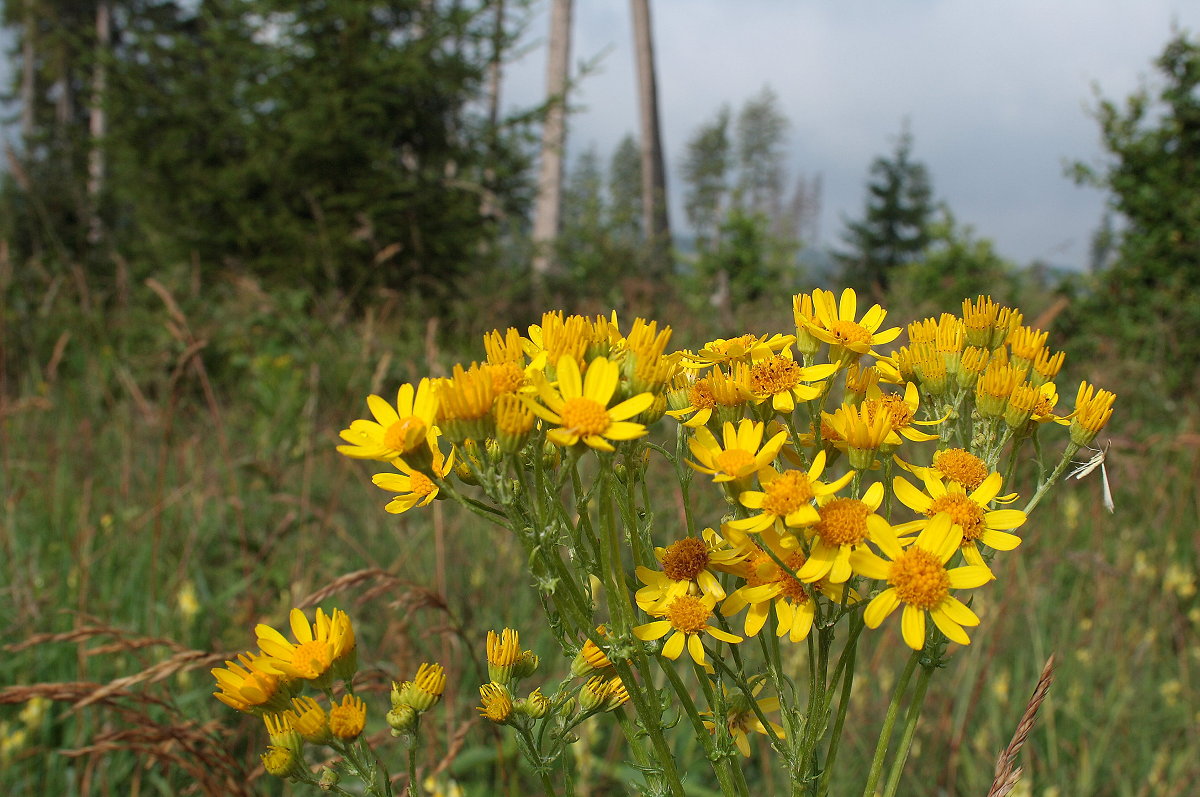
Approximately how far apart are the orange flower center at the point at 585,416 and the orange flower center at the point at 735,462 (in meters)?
0.14

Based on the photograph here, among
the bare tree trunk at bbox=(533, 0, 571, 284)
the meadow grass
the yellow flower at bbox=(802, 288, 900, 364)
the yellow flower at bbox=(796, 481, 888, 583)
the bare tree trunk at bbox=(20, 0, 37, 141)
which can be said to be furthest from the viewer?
the bare tree trunk at bbox=(20, 0, 37, 141)

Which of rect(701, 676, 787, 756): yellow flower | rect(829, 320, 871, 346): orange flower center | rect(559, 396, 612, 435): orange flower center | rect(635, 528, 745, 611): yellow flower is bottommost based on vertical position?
rect(701, 676, 787, 756): yellow flower

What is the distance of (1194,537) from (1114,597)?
2.73ft

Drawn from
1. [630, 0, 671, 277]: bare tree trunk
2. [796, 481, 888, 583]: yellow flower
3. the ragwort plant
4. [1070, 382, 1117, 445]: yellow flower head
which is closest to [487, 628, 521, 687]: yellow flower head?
the ragwort plant

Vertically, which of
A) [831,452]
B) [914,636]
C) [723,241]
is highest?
[723,241]

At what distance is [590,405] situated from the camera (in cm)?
69

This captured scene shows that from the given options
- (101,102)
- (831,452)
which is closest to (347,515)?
(831,452)

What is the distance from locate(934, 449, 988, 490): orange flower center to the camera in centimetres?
80

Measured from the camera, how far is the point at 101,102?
26.4 feet

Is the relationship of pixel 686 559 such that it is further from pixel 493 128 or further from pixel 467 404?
pixel 493 128

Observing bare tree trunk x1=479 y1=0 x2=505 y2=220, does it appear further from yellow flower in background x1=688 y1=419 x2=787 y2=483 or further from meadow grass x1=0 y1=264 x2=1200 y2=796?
yellow flower in background x1=688 y1=419 x2=787 y2=483

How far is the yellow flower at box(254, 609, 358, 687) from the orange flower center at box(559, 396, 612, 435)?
1.08ft

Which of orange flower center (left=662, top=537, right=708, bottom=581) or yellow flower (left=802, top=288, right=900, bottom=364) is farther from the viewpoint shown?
yellow flower (left=802, top=288, right=900, bottom=364)

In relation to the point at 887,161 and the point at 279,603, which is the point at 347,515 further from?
the point at 887,161
